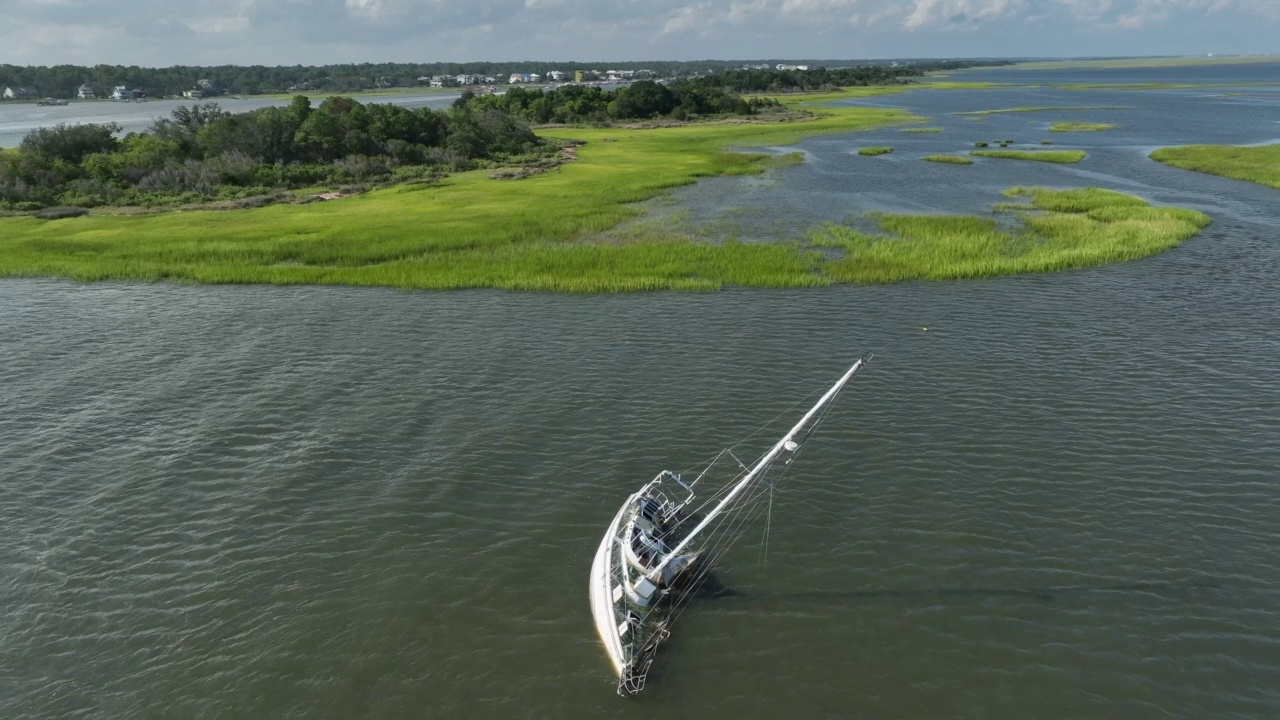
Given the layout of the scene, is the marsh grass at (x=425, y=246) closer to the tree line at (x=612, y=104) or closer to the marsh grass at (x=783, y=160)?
the marsh grass at (x=783, y=160)

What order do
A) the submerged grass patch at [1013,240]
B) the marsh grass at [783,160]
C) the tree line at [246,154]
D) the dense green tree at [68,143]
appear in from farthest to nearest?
1. the marsh grass at [783,160]
2. the dense green tree at [68,143]
3. the tree line at [246,154]
4. the submerged grass patch at [1013,240]

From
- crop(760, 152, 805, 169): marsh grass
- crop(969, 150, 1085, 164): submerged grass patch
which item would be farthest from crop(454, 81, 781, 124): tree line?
crop(969, 150, 1085, 164): submerged grass patch

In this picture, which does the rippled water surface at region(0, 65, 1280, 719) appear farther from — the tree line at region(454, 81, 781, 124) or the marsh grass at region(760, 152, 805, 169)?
the tree line at region(454, 81, 781, 124)

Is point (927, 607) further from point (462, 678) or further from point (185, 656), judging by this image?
point (185, 656)

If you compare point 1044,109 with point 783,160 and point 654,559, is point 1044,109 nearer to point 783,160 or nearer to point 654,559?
point 783,160

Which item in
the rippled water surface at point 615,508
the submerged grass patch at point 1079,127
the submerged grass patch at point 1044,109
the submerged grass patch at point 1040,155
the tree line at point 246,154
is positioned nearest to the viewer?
the rippled water surface at point 615,508

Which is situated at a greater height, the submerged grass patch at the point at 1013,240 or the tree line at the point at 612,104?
the tree line at the point at 612,104

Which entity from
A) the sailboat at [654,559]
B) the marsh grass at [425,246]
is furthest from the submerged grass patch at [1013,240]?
the sailboat at [654,559]
